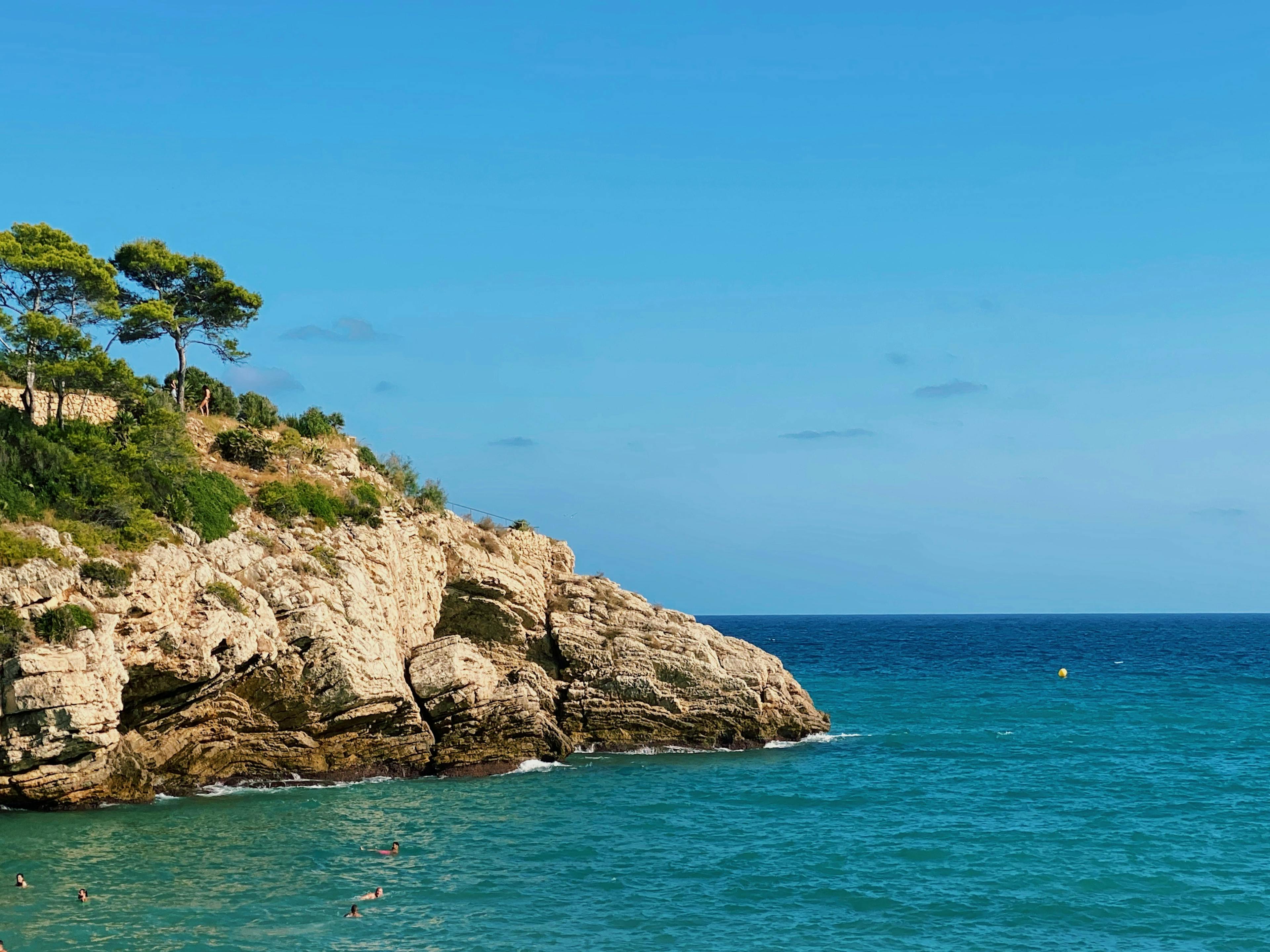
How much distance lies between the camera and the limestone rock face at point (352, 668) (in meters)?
32.0

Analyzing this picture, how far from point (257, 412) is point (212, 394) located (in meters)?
2.97

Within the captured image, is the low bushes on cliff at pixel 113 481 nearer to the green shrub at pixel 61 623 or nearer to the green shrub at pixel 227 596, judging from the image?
the green shrub at pixel 227 596

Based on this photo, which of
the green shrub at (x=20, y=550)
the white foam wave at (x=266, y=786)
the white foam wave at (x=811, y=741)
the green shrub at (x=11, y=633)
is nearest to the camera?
the green shrub at (x=11, y=633)

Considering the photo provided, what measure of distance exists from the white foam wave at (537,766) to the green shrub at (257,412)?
63.9ft

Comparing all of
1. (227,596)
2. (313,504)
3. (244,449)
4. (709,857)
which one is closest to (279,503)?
(313,504)

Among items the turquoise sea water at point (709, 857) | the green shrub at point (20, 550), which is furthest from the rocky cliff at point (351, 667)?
the turquoise sea water at point (709, 857)

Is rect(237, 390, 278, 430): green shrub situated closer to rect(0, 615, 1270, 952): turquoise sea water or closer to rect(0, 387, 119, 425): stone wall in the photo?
rect(0, 387, 119, 425): stone wall

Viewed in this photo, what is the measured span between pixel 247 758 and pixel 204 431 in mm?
15332

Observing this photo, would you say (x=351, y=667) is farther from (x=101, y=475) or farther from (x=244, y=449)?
(x=244, y=449)

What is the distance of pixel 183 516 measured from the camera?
38.3m

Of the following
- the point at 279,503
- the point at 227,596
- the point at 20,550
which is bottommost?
the point at 227,596

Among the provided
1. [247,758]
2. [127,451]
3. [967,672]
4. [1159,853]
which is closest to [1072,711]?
[967,672]

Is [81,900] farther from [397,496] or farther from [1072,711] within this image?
[1072,711]

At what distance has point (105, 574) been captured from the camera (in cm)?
3344
